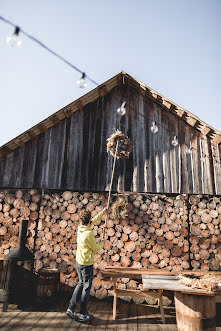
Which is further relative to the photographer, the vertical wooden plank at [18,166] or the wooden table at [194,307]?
the vertical wooden plank at [18,166]

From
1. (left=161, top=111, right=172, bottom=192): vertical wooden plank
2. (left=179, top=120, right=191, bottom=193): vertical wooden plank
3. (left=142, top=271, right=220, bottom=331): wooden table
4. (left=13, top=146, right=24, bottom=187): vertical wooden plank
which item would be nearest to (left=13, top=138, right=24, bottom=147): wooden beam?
(left=13, top=146, right=24, bottom=187): vertical wooden plank

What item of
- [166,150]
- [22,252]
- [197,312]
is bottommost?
[197,312]

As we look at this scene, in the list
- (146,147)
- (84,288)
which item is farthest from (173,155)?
(84,288)

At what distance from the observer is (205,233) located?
6570 millimetres

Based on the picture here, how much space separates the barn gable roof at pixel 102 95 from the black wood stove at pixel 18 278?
2.94 meters

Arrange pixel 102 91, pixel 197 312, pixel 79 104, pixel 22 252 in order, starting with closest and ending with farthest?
pixel 197 312 < pixel 22 252 < pixel 79 104 < pixel 102 91

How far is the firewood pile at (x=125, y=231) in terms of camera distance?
6512 millimetres

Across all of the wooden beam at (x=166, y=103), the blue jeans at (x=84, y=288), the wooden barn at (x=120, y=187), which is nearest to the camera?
the blue jeans at (x=84, y=288)

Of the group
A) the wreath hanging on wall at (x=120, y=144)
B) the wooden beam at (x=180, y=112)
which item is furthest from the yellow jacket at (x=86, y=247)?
the wooden beam at (x=180, y=112)

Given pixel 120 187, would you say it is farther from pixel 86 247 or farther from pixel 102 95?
pixel 102 95

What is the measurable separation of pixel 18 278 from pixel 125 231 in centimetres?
278

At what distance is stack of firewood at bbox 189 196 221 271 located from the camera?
21.1 feet

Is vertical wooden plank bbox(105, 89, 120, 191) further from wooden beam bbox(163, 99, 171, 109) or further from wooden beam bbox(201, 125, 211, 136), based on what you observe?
wooden beam bbox(201, 125, 211, 136)

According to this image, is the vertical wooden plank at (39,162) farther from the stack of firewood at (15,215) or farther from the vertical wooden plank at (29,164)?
the stack of firewood at (15,215)
